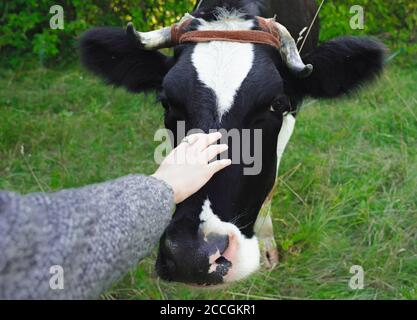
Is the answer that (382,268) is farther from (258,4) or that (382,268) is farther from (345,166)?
(258,4)

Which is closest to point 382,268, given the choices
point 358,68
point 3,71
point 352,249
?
point 352,249

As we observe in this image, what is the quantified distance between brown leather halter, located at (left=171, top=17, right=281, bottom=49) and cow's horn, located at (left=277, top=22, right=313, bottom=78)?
3 centimetres

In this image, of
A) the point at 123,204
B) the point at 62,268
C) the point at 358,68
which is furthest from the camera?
the point at 358,68

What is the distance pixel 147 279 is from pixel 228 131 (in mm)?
1173

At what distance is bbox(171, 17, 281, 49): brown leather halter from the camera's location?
8.80ft

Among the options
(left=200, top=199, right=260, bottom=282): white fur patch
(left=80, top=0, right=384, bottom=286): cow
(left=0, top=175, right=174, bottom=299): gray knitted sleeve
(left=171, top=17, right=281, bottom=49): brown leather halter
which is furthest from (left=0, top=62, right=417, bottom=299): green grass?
(left=0, top=175, right=174, bottom=299): gray knitted sleeve

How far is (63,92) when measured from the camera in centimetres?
612

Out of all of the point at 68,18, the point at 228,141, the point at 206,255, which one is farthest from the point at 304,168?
the point at 68,18

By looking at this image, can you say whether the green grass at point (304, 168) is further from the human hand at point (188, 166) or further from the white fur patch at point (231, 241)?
the human hand at point (188, 166)

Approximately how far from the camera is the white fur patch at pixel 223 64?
8.02ft

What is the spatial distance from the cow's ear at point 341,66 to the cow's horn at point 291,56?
20 cm

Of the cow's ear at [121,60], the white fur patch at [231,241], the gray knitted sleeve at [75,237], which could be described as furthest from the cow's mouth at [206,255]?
the cow's ear at [121,60]

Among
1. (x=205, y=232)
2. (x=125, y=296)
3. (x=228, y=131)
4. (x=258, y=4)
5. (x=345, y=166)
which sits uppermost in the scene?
(x=258, y=4)

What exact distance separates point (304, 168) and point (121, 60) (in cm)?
174
